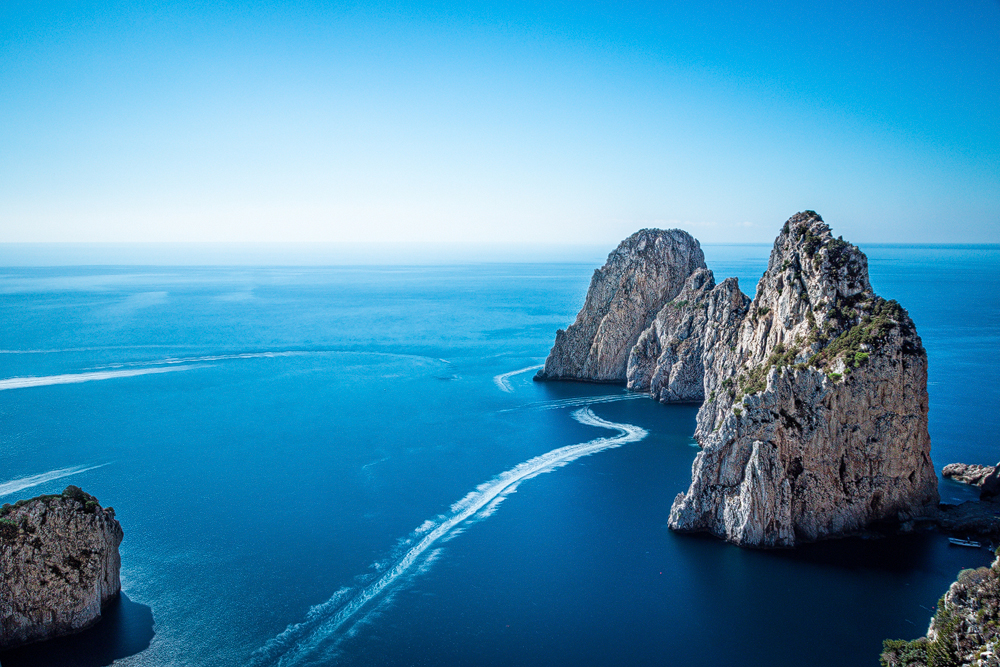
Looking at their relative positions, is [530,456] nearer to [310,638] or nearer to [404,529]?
[404,529]

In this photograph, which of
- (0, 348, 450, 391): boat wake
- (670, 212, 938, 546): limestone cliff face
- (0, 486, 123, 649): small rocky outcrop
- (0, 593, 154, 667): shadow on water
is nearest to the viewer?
(0, 593, 154, 667): shadow on water

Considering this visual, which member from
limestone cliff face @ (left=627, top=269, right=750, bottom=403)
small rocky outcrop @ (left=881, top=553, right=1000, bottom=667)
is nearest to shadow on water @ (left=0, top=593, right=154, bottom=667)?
small rocky outcrop @ (left=881, top=553, right=1000, bottom=667)

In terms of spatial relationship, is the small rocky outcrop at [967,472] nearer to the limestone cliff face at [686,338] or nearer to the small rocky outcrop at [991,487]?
the small rocky outcrop at [991,487]

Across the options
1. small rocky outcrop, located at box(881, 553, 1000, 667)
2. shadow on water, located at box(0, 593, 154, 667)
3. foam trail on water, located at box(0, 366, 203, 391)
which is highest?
small rocky outcrop, located at box(881, 553, 1000, 667)

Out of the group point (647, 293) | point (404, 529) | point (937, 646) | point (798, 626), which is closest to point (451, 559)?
point (404, 529)

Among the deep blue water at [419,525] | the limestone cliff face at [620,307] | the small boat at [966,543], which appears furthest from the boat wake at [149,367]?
the small boat at [966,543]

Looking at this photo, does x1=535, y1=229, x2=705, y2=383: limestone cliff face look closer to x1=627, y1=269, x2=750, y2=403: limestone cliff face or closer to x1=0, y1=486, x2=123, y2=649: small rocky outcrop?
x1=627, y1=269, x2=750, y2=403: limestone cliff face

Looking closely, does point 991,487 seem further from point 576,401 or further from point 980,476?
point 576,401
